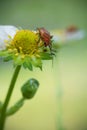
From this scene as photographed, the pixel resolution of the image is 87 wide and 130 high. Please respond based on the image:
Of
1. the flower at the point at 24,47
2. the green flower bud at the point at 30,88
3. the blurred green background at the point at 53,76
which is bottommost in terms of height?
the green flower bud at the point at 30,88

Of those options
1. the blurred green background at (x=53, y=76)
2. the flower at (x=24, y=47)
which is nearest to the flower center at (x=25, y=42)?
the flower at (x=24, y=47)

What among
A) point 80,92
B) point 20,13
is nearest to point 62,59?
point 80,92

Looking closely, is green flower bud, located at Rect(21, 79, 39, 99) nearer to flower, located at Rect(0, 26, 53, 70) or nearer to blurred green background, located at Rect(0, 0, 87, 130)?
flower, located at Rect(0, 26, 53, 70)

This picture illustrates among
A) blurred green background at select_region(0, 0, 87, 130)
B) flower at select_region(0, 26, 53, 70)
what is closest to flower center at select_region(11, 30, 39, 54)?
flower at select_region(0, 26, 53, 70)

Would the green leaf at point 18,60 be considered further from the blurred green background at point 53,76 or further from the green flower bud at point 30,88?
the blurred green background at point 53,76

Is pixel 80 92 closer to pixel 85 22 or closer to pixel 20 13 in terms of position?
pixel 85 22
